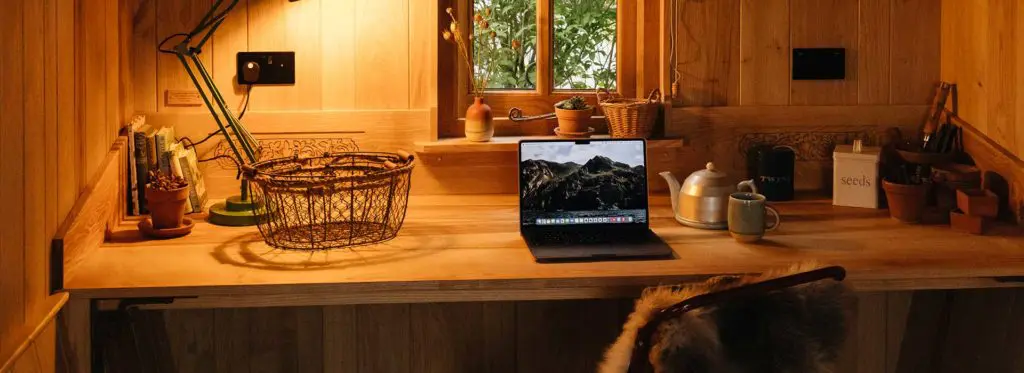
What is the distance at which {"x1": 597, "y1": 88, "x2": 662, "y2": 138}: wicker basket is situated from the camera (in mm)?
2291

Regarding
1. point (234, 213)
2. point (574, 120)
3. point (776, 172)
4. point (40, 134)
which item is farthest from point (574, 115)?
point (40, 134)

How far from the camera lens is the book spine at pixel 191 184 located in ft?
7.00

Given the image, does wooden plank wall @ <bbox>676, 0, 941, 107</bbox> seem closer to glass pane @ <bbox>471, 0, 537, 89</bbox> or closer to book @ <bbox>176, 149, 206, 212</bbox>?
glass pane @ <bbox>471, 0, 537, 89</bbox>

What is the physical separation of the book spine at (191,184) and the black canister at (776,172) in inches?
51.1

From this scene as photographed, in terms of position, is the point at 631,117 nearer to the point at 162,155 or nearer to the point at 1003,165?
the point at 1003,165

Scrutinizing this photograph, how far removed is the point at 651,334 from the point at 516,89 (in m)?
1.24

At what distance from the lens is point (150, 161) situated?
209cm

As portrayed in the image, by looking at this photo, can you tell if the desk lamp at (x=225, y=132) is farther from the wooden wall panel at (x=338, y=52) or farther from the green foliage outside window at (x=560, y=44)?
the green foliage outside window at (x=560, y=44)

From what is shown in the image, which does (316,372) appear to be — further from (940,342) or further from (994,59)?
(994,59)

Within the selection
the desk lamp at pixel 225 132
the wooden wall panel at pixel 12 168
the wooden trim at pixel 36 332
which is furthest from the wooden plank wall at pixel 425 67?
the wooden wall panel at pixel 12 168

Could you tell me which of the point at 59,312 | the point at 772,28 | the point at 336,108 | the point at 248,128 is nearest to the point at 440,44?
the point at 336,108

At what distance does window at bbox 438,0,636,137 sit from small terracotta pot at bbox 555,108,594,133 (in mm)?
118

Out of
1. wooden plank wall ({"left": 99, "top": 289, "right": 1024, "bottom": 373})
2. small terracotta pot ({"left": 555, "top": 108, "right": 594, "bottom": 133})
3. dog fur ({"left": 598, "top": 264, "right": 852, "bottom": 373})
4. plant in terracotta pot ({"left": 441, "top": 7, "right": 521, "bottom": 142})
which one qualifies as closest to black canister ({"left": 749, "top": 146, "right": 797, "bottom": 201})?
wooden plank wall ({"left": 99, "top": 289, "right": 1024, "bottom": 373})

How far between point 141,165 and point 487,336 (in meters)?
0.82
